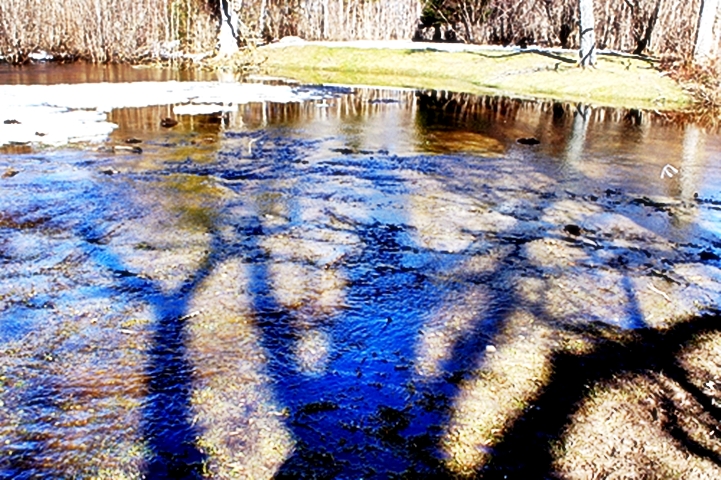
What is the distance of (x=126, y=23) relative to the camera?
20812 millimetres

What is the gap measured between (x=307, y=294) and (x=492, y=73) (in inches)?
619

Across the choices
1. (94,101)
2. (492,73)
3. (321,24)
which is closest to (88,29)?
(321,24)

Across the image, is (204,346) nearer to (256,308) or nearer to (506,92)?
(256,308)

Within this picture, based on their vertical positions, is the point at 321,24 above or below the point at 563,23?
below

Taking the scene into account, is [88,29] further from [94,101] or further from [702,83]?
[702,83]

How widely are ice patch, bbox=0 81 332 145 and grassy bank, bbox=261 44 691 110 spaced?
3.69 metres

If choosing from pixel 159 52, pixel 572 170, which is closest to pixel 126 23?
pixel 159 52

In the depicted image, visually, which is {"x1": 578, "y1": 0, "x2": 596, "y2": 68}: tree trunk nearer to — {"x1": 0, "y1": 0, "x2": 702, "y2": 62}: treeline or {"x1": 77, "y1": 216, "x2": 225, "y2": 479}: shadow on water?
{"x1": 0, "y1": 0, "x2": 702, "y2": 62}: treeline

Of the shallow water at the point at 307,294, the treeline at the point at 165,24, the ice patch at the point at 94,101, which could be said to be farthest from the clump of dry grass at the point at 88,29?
the shallow water at the point at 307,294

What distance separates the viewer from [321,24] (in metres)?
26.3

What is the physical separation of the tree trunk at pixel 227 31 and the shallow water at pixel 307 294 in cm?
1620

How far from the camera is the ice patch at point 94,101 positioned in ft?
28.1

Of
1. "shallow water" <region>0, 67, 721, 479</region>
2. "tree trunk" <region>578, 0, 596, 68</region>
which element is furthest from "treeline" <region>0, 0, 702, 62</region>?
"shallow water" <region>0, 67, 721, 479</region>

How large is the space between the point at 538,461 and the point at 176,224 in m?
3.50
